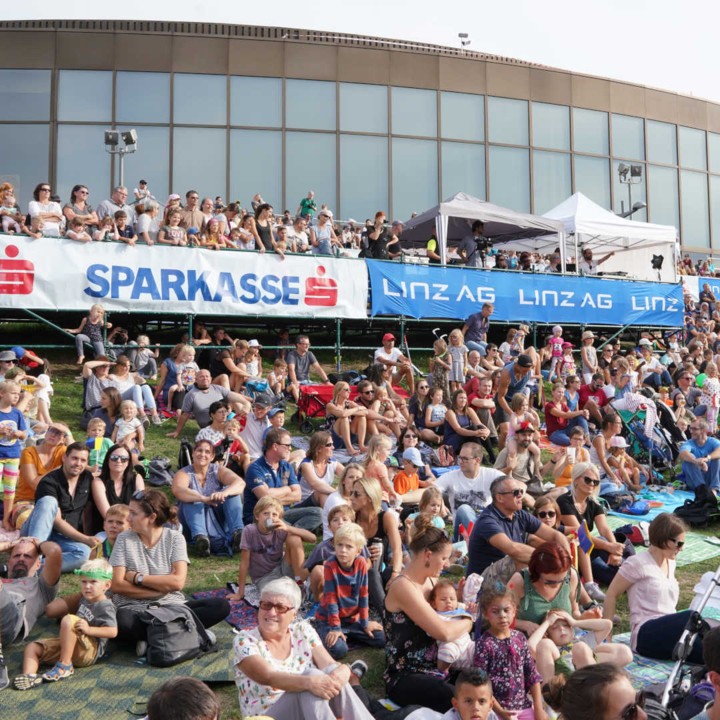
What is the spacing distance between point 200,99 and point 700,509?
1926cm

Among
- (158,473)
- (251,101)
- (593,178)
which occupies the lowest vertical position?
(158,473)

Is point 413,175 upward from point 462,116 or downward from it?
downward

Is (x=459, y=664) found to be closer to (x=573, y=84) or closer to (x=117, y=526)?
(x=117, y=526)

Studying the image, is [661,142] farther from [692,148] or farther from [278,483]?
[278,483]

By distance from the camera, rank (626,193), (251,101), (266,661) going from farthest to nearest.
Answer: (626,193) < (251,101) < (266,661)

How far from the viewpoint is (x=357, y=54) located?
83.3ft

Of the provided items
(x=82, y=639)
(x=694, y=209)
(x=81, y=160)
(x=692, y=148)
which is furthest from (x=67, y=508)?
(x=692, y=148)

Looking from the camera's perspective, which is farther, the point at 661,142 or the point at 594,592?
the point at 661,142

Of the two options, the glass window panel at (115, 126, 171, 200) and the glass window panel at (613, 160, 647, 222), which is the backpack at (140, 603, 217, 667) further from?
the glass window panel at (613, 160, 647, 222)

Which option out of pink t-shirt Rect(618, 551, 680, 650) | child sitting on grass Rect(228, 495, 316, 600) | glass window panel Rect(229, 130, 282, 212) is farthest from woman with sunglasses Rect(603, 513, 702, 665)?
glass window panel Rect(229, 130, 282, 212)

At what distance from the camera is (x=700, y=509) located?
9531 millimetres

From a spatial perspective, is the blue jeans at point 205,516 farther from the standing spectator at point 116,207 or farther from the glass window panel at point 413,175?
the glass window panel at point 413,175

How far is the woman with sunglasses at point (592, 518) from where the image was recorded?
755cm

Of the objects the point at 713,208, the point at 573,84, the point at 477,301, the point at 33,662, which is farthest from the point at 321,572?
the point at 713,208
